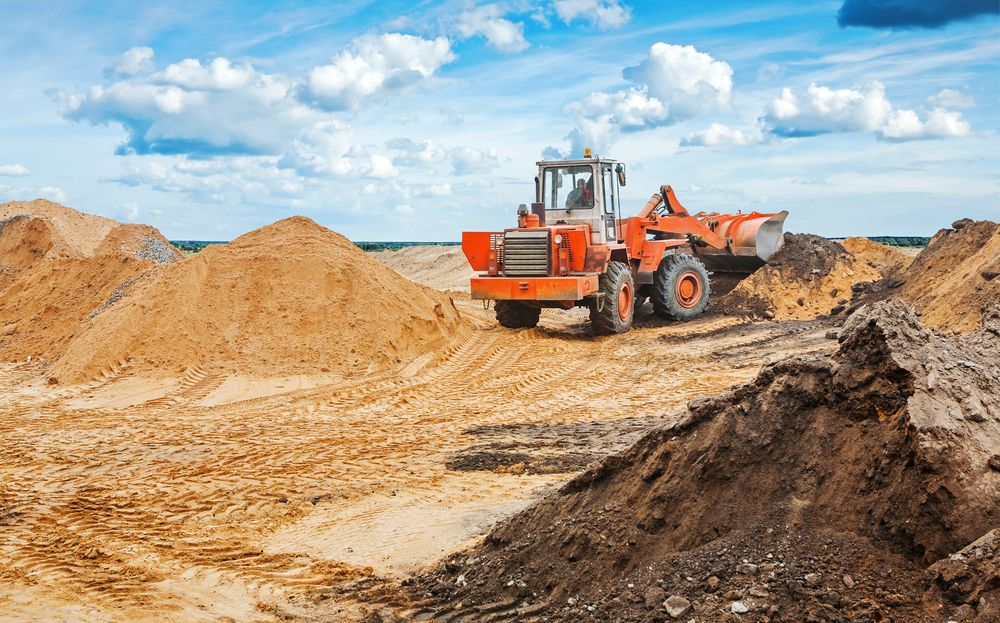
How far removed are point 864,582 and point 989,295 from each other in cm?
1034

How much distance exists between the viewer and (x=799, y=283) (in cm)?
1925

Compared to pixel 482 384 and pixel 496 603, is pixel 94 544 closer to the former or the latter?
pixel 496 603

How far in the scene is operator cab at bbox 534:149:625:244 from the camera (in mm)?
16016

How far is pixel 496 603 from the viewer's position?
4.72 m

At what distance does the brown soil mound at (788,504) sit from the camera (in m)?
3.98

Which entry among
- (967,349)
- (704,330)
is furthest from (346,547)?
(704,330)

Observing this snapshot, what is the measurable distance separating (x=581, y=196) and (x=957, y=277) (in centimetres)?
640

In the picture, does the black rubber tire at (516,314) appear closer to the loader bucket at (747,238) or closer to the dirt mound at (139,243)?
the loader bucket at (747,238)

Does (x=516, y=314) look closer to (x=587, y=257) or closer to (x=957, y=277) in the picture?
(x=587, y=257)

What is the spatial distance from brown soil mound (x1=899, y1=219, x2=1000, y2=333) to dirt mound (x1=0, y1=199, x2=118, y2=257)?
2181 centimetres

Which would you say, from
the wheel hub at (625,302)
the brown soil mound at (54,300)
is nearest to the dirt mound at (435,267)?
the brown soil mound at (54,300)

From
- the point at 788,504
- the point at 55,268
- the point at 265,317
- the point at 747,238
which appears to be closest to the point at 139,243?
the point at 55,268

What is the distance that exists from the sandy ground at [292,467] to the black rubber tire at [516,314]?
6.94ft

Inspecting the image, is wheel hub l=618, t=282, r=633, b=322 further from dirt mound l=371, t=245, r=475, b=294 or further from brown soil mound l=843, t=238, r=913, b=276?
dirt mound l=371, t=245, r=475, b=294
